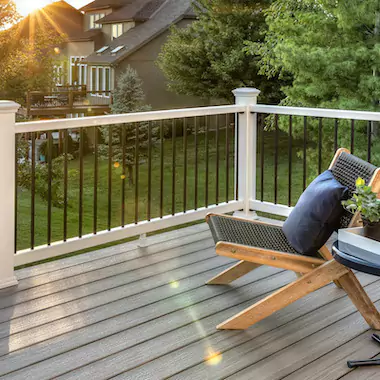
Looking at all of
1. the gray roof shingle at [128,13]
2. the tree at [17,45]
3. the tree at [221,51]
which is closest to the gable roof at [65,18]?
the gray roof shingle at [128,13]

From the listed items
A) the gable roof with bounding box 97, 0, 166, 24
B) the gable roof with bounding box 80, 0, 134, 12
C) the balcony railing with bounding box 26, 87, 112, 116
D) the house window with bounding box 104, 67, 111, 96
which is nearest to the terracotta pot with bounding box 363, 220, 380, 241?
the balcony railing with bounding box 26, 87, 112, 116

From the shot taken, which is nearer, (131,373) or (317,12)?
(131,373)

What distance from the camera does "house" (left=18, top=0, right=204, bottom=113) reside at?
2547cm

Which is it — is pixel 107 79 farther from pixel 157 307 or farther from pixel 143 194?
pixel 157 307

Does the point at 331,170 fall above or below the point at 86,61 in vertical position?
below

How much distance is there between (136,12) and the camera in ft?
88.4

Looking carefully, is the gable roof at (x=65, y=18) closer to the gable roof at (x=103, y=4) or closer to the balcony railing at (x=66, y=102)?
the gable roof at (x=103, y=4)

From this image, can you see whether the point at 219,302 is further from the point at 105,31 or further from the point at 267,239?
the point at 105,31

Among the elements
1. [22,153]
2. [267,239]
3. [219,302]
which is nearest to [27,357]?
[219,302]

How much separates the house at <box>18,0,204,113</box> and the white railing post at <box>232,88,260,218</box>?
19.5 m

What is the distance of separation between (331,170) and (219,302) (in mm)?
908

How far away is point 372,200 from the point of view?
2.38 m

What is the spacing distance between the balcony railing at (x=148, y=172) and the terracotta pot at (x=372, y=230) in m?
1.83

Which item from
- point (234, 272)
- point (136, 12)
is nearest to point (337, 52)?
point (234, 272)
